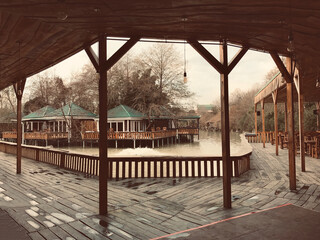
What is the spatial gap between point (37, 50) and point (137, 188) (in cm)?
365

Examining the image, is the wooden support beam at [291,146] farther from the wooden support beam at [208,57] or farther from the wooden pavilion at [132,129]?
the wooden pavilion at [132,129]

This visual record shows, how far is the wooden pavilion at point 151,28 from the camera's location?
9.77 ft

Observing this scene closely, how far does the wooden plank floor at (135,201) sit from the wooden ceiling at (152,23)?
2.86 meters

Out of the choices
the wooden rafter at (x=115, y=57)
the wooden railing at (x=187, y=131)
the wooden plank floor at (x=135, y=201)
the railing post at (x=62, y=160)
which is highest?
the wooden rafter at (x=115, y=57)

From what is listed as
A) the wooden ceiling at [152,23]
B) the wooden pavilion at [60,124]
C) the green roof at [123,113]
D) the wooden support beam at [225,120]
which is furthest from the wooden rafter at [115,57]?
the wooden pavilion at [60,124]

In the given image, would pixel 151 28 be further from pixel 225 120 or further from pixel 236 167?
pixel 236 167

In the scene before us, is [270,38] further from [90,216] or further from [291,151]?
[90,216]

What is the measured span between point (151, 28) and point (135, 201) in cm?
317

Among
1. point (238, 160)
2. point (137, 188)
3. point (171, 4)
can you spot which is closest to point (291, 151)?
point (238, 160)

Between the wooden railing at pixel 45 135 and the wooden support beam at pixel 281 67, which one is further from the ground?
the wooden support beam at pixel 281 67

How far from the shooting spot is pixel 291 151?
18.4 ft

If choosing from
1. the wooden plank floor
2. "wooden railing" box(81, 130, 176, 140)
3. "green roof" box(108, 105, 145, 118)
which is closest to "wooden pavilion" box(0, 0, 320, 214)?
the wooden plank floor

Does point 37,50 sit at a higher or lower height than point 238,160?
higher

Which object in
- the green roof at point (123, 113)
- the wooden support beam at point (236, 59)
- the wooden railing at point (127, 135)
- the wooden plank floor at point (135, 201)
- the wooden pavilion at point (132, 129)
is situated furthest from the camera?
the green roof at point (123, 113)
